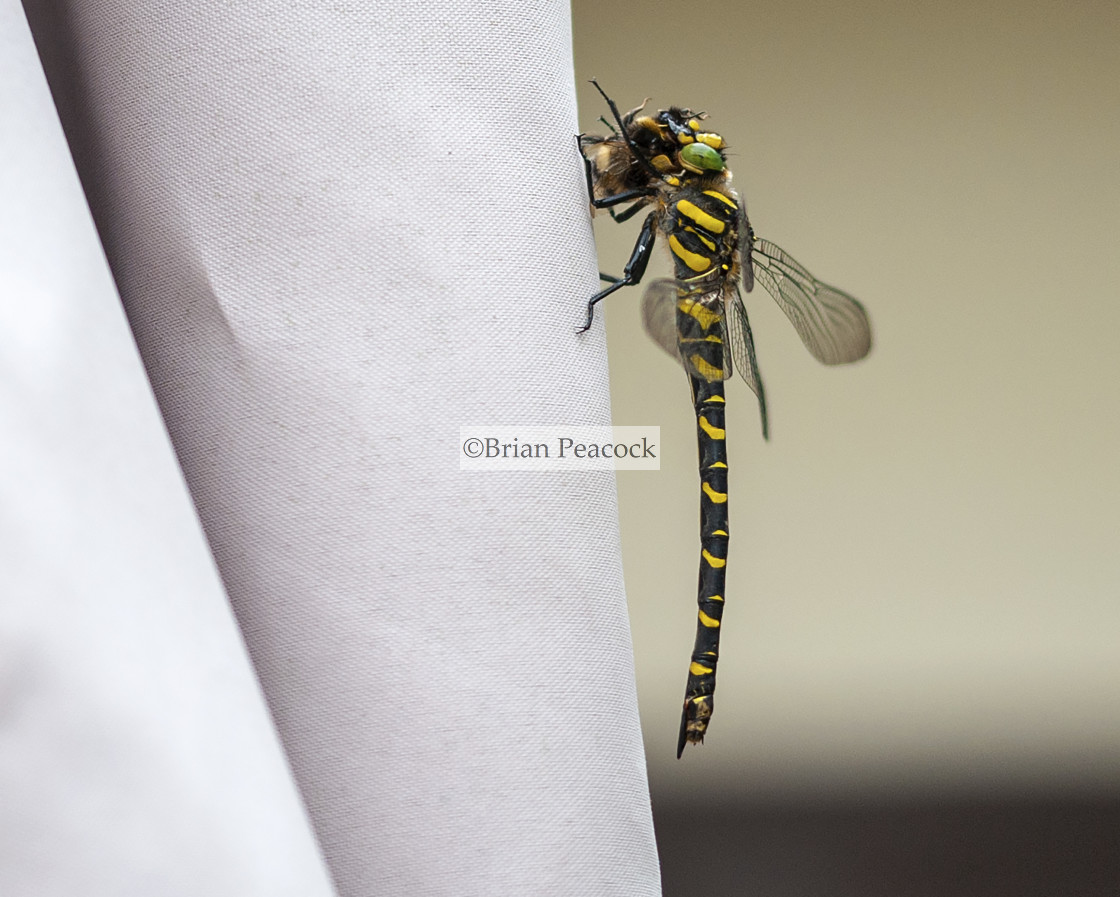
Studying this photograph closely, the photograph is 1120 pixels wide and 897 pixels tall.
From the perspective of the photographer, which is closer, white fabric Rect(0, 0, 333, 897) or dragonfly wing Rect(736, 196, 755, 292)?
white fabric Rect(0, 0, 333, 897)

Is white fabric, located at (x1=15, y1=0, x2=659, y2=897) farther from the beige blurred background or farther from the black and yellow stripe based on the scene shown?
the beige blurred background

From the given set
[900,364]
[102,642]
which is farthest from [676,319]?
[900,364]

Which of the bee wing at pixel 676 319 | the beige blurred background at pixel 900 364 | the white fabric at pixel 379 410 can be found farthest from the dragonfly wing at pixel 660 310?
the beige blurred background at pixel 900 364

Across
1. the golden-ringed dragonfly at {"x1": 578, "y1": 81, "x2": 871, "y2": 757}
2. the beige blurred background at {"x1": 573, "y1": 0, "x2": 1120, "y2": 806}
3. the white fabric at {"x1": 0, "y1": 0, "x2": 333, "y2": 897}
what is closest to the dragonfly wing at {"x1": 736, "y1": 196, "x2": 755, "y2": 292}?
the golden-ringed dragonfly at {"x1": 578, "y1": 81, "x2": 871, "y2": 757}

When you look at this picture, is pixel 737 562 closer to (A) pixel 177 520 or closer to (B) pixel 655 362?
(B) pixel 655 362

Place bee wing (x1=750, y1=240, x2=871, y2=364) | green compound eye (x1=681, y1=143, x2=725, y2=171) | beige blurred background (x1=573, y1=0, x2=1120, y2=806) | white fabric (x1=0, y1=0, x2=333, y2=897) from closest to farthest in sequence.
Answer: white fabric (x1=0, y1=0, x2=333, y2=897)
green compound eye (x1=681, y1=143, x2=725, y2=171)
bee wing (x1=750, y1=240, x2=871, y2=364)
beige blurred background (x1=573, y1=0, x2=1120, y2=806)

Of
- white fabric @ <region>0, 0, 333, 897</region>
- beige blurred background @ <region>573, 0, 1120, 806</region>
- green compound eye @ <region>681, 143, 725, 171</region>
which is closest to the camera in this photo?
white fabric @ <region>0, 0, 333, 897</region>

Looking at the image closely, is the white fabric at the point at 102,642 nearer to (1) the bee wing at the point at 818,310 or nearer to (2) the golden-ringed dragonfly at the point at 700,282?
(2) the golden-ringed dragonfly at the point at 700,282
